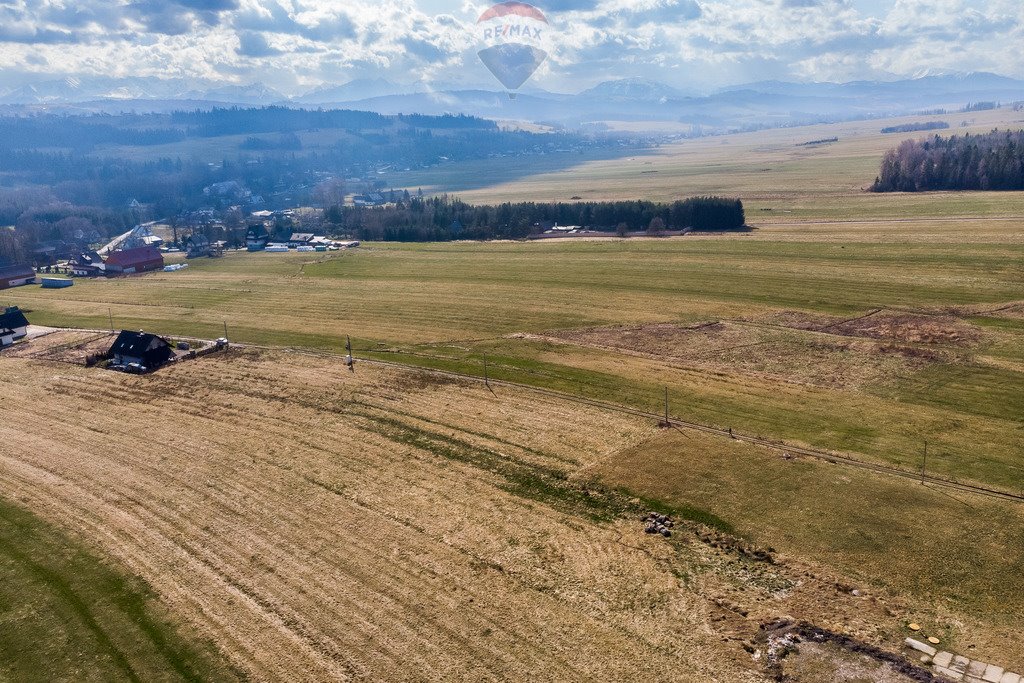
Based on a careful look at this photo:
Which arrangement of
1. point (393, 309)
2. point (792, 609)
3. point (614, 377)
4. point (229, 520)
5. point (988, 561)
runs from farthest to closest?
point (393, 309)
point (614, 377)
point (229, 520)
point (988, 561)
point (792, 609)

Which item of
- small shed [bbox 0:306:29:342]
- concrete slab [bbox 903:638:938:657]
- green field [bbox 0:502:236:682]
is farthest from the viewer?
small shed [bbox 0:306:29:342]

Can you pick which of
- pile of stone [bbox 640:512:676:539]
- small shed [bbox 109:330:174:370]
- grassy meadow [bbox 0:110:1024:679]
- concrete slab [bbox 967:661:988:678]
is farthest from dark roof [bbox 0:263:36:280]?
concrete slab [bbox 967:661:988:678]

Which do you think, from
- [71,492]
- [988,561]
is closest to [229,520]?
[71,492]

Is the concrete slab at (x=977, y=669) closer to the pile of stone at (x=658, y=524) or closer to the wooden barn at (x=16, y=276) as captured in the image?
the pile of stone at (x=658, y=524)

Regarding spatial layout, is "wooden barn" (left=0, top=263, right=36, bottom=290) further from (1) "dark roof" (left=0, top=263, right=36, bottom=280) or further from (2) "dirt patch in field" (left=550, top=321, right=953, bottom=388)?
(2) "dirt patch in field" (left=550, top=321, right=953, bottom=388)

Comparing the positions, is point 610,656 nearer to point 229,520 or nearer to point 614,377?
point 229,520

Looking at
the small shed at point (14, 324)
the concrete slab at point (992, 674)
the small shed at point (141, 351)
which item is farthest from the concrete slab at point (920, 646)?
the small shed at point (14, 324)
